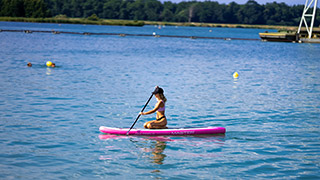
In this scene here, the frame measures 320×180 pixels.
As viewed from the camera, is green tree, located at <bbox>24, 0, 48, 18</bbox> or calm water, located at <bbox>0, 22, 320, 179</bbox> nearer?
calm water, located at <bbox>0, 22, 320, 179</bbox>

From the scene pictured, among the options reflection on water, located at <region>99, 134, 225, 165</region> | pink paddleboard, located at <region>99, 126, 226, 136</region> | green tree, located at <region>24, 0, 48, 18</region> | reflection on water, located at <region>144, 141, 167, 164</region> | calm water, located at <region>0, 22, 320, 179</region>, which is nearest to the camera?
calm water, located at <region>0, 22, 320, 179</region>

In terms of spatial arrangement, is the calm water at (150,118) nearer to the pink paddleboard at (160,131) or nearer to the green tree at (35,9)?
the pink paddleboard at (160,131)

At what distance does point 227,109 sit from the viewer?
78.0 ft

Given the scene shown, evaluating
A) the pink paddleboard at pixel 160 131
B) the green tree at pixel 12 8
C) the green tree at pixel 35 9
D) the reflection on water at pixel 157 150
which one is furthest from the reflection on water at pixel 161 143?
the green tree at pixel 35 9

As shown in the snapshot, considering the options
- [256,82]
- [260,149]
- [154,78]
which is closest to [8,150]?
[260,149]

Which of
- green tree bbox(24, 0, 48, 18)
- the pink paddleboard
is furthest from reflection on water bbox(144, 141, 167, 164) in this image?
green tree bbox(24, 0, 48, 18)

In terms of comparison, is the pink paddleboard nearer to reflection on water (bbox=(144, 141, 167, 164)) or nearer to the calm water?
the calm water

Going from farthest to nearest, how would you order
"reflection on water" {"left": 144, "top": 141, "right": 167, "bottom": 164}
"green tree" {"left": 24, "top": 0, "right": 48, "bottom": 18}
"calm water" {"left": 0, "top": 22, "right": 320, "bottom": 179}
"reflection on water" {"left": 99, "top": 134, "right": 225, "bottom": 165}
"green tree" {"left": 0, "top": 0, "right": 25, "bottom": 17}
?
1. "green tree" {"left": 24, "top": 0, "right": 48, "bottom": 18}
2. "green tree" {"left": 0, "top": 0, "right": 25, "bottom": 17}
3. "reflection on water" {"left": 99, "top": 134, "right": 225, "bottom": 165}
4. "reflection on water" {"left": 144, "top": 141, "right": 167, "bottom": 164}
5. "calm water" {"left": 0, "top": 22, "right": 320, "bottom": 179}

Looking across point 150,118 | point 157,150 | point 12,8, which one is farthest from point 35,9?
point 157,150

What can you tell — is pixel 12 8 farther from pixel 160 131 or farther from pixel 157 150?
pixel 157 150

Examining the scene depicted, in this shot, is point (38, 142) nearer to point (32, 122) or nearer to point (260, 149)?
point (32, 122)

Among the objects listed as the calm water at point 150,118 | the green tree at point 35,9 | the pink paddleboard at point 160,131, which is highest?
the green tree at point 35,9

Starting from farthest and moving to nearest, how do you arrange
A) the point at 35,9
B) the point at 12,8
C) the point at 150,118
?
1. the point at 35,9
2. the point at 12,8
3. the point at 150,118

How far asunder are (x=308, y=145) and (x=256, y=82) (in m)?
18.5
